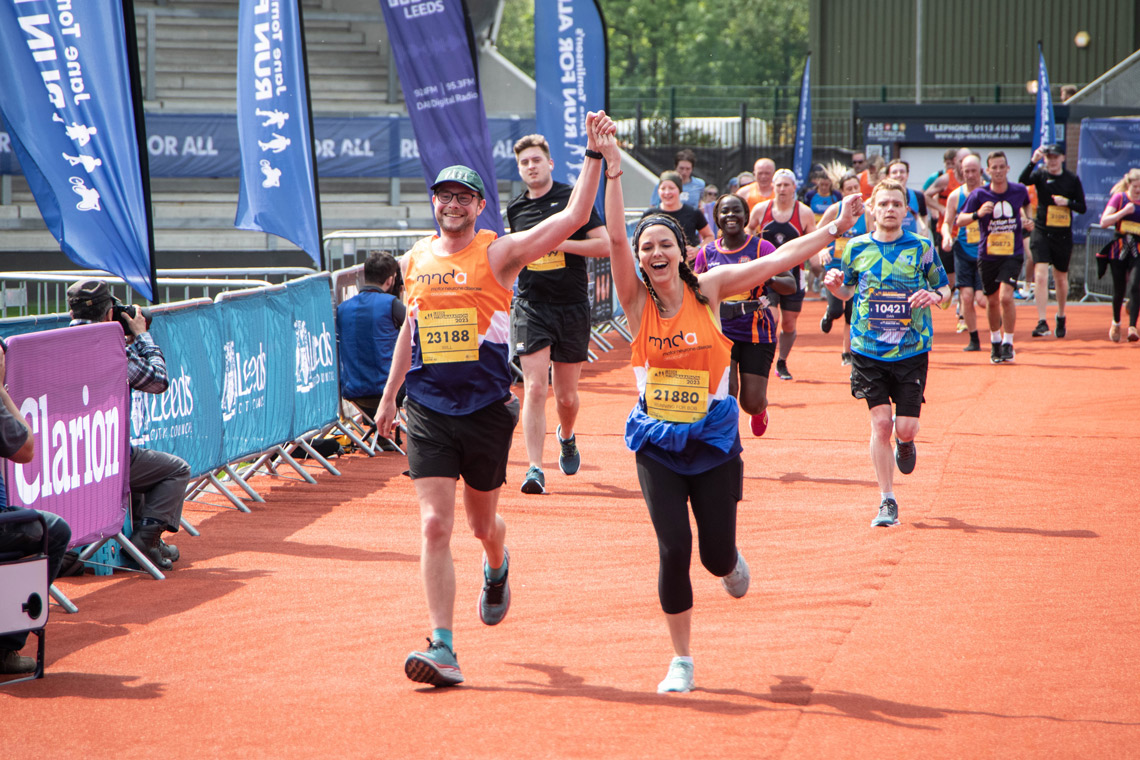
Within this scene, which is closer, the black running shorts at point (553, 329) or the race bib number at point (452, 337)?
the race bib number at point (452, 337)

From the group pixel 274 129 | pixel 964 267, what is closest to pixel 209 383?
pixel 274 129

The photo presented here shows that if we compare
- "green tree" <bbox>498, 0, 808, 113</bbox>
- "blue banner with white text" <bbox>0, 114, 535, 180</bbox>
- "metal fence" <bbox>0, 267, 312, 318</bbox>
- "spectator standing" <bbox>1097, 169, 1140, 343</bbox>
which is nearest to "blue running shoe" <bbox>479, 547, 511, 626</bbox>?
"metal fence" <bbox>0, 267, 312, 318</bbox>

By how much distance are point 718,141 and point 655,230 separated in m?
27.4

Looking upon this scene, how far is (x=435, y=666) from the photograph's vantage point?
15.8ft

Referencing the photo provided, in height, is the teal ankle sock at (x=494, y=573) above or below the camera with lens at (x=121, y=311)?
below

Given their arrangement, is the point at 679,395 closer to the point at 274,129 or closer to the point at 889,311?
the point at 889,311

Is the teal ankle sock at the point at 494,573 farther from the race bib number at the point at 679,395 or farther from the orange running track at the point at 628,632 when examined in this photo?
the race bib number at the point at 679,395

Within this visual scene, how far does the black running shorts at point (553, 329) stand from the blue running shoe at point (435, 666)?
153 inches

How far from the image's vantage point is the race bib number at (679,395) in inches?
191

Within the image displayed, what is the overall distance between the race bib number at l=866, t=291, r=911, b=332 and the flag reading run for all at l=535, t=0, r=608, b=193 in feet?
24.6

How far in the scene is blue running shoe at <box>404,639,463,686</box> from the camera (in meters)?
4.81

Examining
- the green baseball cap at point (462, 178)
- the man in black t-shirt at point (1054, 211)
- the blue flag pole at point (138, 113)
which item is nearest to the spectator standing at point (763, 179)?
the man in black t-shirt at point (1054, 211)

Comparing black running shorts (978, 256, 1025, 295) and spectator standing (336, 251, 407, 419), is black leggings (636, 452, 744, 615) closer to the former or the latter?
spectator standing (336, 251, 407, 419)

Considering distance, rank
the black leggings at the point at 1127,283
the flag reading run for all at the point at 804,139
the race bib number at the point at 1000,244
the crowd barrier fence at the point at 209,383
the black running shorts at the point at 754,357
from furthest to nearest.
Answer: the flag reading run for all at the point at 804,139, the black leggings at the point at 1127,283, the race bib number at the point at 1000,244, the black running shorts at the point at 754,357, the crowd barrier fence at the point at 209,383
